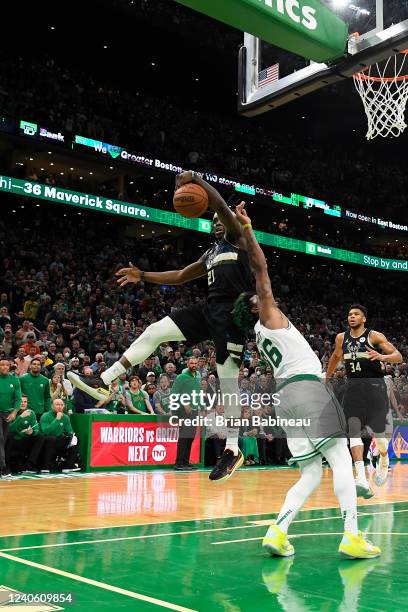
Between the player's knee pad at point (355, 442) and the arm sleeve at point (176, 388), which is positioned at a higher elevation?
the arm sleeve at point (176, 388)

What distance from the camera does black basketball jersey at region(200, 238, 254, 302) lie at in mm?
5461

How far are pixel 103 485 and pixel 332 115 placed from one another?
25392 mm

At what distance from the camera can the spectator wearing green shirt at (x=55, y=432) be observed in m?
11.9

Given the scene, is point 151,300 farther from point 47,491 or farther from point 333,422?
point 333,422

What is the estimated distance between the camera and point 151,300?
2361 centimetres

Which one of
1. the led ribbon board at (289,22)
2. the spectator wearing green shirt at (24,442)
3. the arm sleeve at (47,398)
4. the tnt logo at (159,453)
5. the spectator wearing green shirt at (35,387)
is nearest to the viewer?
the led ribbon board at (289,22)

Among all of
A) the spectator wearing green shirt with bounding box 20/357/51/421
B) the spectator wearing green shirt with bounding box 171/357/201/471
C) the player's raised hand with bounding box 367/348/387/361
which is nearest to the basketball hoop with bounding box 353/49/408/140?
the player's raised hand with bounding box 367/348/387/361

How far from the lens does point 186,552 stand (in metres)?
5.82

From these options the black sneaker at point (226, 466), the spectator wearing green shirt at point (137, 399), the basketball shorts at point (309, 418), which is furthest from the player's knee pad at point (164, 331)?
the spectator wearing green shirt at point (137, 399)

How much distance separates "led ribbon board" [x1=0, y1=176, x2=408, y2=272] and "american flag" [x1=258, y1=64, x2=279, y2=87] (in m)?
16.6

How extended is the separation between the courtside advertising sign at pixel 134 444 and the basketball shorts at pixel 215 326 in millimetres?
7475

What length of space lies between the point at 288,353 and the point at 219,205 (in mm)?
1456

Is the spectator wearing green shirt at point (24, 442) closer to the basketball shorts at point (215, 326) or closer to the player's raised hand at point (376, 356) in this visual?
the player's raised hand at point (376, 356)

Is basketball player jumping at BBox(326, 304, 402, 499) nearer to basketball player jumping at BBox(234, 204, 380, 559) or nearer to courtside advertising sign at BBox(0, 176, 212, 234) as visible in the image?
basketball player jumping at BBox(234, 204, 380, 559)
